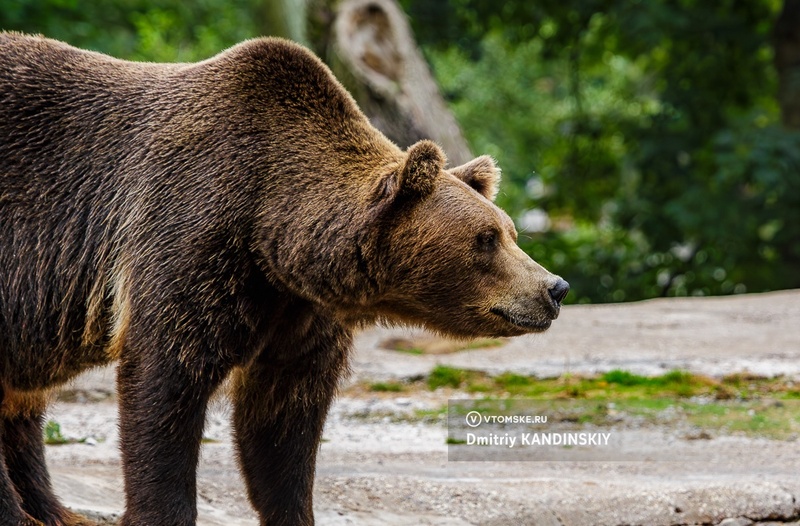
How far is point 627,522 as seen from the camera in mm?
5055

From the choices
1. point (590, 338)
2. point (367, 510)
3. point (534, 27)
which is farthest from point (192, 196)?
point (534, 27)

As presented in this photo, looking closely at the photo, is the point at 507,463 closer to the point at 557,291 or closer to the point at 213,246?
the point at 557,291

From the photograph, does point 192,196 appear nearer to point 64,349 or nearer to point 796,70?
point 64,349

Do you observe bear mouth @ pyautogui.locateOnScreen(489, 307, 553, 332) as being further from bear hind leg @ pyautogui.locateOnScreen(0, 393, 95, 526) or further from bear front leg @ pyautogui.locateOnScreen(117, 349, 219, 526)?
bear hind leg @ pyautogui.locateOnScreen(0, 393, 95, 526)

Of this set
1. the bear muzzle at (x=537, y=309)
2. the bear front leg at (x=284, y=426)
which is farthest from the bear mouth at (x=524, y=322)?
the bear front leg at (x=284, y=426)

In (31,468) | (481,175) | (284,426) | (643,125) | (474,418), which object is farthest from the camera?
(643,125)

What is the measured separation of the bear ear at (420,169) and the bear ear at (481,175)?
36 cm

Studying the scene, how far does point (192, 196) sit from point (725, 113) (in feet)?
37.6

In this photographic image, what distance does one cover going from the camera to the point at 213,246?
389cm

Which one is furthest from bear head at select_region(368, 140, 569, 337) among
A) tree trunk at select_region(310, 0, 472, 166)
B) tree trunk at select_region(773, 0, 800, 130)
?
tree trunk at select_region(773, 0, 800, 130)

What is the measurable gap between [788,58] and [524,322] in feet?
37.1

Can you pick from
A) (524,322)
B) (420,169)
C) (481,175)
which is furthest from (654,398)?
(420,169)

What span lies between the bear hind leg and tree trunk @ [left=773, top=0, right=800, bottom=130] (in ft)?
37.4

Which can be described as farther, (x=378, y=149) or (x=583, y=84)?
(x=583, y=84)
